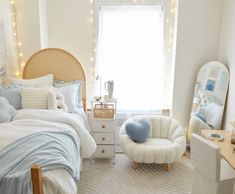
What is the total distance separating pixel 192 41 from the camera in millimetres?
3428

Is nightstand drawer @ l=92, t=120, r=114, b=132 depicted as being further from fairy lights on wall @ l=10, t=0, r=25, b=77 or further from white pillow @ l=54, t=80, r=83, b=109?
fairy lights on wall @ l=10, t=0, r=25, b=77

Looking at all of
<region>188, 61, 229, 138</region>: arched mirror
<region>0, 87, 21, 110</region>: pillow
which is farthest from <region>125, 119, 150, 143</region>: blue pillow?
<region>0, 87, 21, 110</region>: pillow

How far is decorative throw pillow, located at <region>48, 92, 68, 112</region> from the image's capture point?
2812mm

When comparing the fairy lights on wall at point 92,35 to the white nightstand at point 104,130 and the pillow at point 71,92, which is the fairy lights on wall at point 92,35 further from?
the white nightstand at point 104,130

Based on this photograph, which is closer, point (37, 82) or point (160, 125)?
point (37, 82)

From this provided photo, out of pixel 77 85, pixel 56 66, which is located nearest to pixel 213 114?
pixel 77 85

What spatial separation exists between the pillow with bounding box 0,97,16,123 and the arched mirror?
7.32 ft

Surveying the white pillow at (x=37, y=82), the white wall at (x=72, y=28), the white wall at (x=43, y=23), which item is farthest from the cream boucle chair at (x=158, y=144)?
the white wall at (x=43, y=23)

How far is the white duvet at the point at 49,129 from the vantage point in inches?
61.6

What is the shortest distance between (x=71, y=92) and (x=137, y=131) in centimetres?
97

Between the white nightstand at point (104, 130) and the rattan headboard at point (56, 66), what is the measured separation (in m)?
0.42

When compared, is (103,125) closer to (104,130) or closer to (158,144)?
(104,130)

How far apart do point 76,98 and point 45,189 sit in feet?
5.79

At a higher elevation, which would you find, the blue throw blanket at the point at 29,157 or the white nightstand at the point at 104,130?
the blue throw blanket at the point at 29,157
